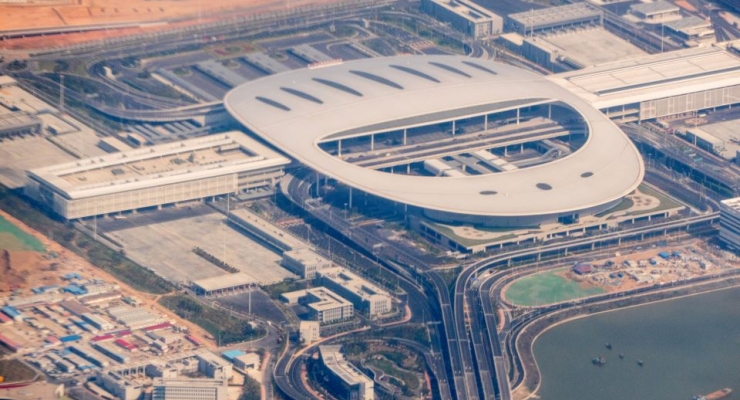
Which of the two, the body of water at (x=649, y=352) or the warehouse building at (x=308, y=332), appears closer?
the body of water at (x=649, y=352)

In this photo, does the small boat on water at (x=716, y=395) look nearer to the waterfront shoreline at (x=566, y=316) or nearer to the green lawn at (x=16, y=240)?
the waterfront shoreline at (x=566, y=316)

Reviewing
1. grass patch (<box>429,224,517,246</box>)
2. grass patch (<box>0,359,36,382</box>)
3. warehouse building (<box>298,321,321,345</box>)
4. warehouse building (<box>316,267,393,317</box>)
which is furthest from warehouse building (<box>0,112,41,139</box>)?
warehouse building (<box>298,321,321,345</box>)

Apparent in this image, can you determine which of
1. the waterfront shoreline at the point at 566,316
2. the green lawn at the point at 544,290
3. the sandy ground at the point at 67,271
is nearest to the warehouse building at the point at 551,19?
the green lawn at the point at 544,290

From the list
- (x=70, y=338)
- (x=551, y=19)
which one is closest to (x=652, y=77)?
(x=551, y=19)

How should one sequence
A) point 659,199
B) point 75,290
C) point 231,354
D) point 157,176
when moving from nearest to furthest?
1. point 231,354
2. point 75,290
3. point 157,176
4. point 659,199

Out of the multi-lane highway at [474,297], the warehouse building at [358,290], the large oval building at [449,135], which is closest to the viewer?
the multi-lane highway at [474,297]

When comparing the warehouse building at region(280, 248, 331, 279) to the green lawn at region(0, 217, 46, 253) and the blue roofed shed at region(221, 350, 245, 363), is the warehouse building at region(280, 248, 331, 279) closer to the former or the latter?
the blue roofed shed at region(221, 350, 245, 363)

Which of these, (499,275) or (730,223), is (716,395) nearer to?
(499,275)
